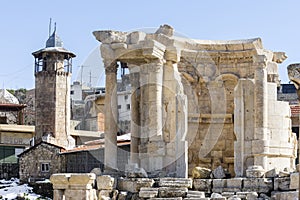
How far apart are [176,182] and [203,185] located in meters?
0.91

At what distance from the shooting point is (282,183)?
24.1 m

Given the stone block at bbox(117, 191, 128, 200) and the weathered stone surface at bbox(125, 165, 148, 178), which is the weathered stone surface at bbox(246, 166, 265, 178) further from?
the stone block at bbox(117, 191, 128, 200)

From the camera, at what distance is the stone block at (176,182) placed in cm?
2497

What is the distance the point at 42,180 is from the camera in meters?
46.6

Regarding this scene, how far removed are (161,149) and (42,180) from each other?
19.9 m

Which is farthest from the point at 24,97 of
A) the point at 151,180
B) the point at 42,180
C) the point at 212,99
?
the point at 151,180

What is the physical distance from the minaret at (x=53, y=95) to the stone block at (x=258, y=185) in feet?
114

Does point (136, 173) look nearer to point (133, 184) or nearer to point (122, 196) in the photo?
point (133, 184)

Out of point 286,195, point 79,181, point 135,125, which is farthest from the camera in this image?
point 135,125

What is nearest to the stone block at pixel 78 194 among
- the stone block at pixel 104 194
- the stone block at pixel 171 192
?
the stone block at pixel 104 194

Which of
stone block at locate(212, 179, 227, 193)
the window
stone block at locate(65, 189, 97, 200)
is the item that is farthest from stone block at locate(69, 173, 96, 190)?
the window

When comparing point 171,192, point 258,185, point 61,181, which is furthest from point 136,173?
point 258,185

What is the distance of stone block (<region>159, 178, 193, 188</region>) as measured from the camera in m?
25.0

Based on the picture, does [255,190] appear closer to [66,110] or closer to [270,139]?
[270,139]
